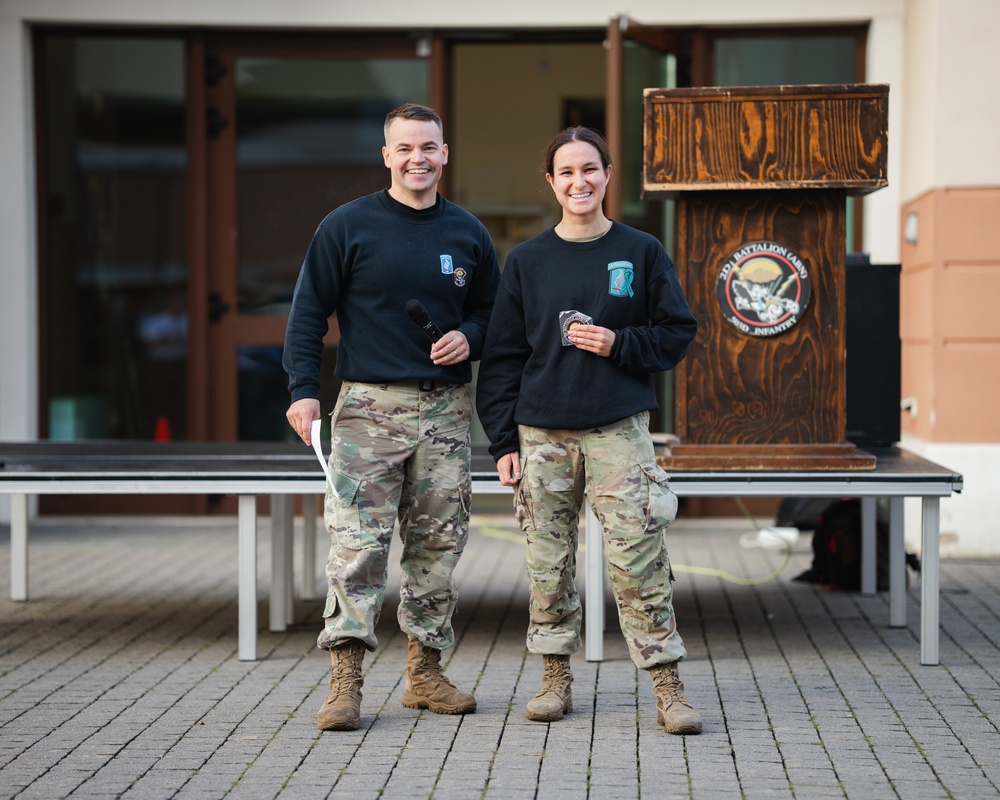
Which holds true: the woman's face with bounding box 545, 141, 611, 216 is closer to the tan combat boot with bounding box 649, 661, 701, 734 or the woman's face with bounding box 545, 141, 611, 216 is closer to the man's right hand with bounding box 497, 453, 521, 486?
the man's right hand with bounding box 497, 453, 521, 486

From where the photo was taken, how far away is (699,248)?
5.61 meters

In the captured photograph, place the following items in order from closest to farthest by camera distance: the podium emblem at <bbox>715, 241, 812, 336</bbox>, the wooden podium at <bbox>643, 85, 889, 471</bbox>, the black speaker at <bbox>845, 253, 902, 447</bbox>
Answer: the wooden podium at <bbox>643, 85, 889, 471</bbox>, the podium emblem at <bbox>715, 241, 812, 336</bbox>, the black speaker at <bbox>845, 253, 902, 447</bbox>

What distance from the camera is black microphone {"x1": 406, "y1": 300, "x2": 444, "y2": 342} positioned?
176 inches

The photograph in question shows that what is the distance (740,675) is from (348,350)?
1.96m

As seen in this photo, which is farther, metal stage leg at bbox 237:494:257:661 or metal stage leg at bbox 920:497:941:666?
metal stage leg at bbox 237:494:257:661

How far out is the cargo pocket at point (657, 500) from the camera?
4.50 m

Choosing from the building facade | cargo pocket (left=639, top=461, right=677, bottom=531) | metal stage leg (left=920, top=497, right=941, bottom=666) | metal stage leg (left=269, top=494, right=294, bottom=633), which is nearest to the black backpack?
metal stage leg (left=920, top=497, right=941, bottom=666)

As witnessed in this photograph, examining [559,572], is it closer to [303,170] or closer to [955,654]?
[955,654]

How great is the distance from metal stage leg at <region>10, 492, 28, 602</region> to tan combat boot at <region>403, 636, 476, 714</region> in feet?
9.67

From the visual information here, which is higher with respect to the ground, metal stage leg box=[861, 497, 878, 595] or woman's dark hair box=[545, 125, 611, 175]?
woman's dark hair box=[545, 125, 611, 175]

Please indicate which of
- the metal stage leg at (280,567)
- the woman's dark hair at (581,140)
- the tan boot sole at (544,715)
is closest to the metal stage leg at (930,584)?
the tan boot sole at (544,715)

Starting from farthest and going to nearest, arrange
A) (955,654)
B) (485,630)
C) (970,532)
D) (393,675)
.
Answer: (970,532)
(485,630)
(955,654)
(393,675)

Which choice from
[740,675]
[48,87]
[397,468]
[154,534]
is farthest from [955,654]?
[48,87]

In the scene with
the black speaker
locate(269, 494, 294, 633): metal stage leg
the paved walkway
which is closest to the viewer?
the paved walkway
